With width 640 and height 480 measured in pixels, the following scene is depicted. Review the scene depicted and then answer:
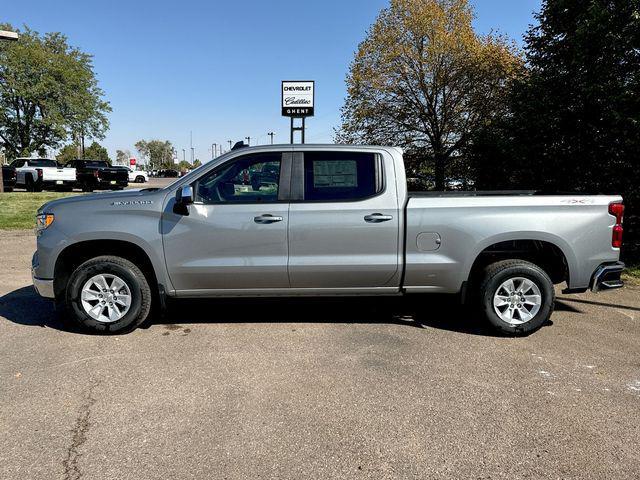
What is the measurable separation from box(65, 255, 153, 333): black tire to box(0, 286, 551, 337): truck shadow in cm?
23

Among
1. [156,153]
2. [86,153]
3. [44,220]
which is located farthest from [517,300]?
[156,153]

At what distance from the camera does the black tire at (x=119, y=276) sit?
15.5 feet

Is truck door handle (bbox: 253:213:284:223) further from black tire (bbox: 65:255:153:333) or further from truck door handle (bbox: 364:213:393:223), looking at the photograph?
black tire (bbox: 65:255:153:333)

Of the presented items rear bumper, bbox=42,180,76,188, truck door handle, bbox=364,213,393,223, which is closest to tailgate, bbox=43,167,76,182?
rear bumper, bbox=42,180,76,188

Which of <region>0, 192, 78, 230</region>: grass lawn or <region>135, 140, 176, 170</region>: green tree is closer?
<region>0, 192, 78, 230</region>: grass lawn

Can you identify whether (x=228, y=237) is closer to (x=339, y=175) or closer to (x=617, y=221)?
(x=339, y=175)

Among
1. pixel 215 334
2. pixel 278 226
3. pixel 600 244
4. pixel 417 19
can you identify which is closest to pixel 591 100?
pixel 600 244

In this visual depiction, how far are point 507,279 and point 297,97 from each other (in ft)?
36.8

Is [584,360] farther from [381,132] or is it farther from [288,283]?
[381,132]

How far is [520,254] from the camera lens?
504 centimetres

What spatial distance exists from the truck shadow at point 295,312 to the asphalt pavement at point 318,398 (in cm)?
4

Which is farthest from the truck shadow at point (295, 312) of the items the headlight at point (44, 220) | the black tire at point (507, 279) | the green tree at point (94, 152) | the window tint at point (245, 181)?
the green tree at point (94, 152)

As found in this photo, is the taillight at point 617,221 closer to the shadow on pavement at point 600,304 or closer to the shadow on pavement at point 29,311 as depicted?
the shadow on pavement at point 600,304

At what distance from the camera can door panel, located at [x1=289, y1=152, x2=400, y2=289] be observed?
4734 mm
